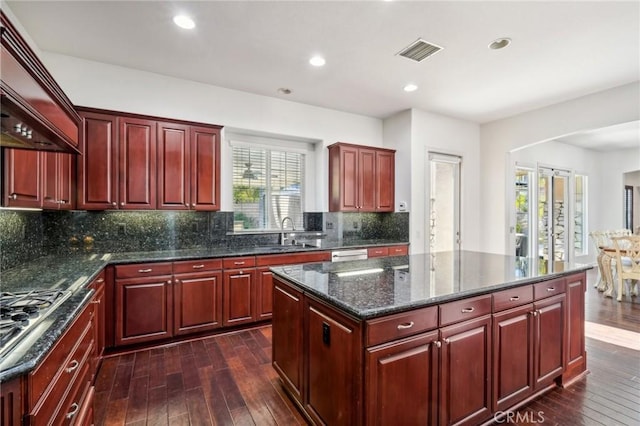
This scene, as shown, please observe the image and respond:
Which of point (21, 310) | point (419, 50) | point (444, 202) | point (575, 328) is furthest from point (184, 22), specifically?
point (444, 202)

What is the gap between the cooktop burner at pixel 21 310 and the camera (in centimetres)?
115

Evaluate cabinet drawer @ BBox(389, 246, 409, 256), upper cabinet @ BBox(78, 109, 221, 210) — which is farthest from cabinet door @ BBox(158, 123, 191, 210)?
cabinet drawer @ BBox(389, 246, 409, 256)

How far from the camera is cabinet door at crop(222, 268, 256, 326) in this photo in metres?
3.41

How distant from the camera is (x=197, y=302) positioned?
326 cm

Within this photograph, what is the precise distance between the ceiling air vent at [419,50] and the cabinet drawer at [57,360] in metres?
3.35

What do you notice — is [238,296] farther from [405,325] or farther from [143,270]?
[405,325]

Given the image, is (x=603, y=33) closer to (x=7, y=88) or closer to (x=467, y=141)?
(x=467, y=141)

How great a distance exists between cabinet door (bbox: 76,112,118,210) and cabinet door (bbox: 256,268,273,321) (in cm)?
173

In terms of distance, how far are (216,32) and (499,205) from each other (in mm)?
5041

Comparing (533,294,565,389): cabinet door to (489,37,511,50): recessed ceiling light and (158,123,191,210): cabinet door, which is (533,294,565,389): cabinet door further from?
(158,123,191,210): cabinet door

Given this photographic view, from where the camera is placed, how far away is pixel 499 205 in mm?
5305

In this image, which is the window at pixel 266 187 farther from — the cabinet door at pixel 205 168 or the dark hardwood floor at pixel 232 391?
the dark hardwood floor at pixel 232 391

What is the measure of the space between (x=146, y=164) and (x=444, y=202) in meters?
4.52

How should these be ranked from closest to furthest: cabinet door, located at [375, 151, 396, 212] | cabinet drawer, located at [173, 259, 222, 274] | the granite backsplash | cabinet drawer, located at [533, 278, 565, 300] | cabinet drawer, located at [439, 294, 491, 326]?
cabinet drawer, located at [439, 294, 491, 326] < cabinet drawer, located at [533, 278, 565, 300] < the granite backsplash < cabinet drawer, located at [173, 259, 222, 274] < cabinet door, located at [375, 151, 396, 212]
